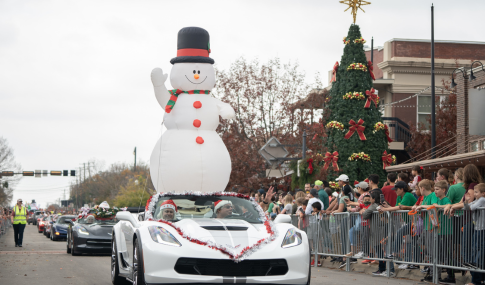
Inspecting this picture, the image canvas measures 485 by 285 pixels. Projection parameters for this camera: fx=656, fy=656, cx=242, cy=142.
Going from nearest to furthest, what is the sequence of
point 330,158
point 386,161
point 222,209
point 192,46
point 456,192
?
point 222,209 → point 456,192 → point 192,46 → point 330,158 → point 386,161

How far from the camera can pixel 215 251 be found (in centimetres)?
726

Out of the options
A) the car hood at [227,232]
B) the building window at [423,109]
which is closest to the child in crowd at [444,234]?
the car hood at [227,232]

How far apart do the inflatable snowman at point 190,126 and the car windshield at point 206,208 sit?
6.36 metres

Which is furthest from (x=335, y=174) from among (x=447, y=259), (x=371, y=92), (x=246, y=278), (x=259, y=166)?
(x=246, y=278)


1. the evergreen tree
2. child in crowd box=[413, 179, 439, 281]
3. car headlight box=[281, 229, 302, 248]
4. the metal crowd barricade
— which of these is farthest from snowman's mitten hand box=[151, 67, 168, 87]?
the evergreen tree

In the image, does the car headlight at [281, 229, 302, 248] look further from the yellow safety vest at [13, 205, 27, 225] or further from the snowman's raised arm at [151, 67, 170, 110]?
the yellow safety vest at [13, 205, 27, 225]

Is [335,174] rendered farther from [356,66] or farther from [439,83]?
[439,83]

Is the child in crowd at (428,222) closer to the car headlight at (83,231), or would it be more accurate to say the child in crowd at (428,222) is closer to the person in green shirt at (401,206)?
the person in green shirt at (401,206)

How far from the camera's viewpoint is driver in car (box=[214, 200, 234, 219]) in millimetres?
8680

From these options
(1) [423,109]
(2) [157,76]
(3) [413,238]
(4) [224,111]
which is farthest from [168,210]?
(1) [423,109]

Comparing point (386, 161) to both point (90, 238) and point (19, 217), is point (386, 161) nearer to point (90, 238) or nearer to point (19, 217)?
point (90, 238)

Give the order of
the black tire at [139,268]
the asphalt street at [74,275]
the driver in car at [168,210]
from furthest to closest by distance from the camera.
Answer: the asphalt street at [74,275] < the driver in car at [168,210] < the black tire at [139,268]

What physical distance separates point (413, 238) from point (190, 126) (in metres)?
6.60

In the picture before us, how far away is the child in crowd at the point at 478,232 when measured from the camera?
9297mm
